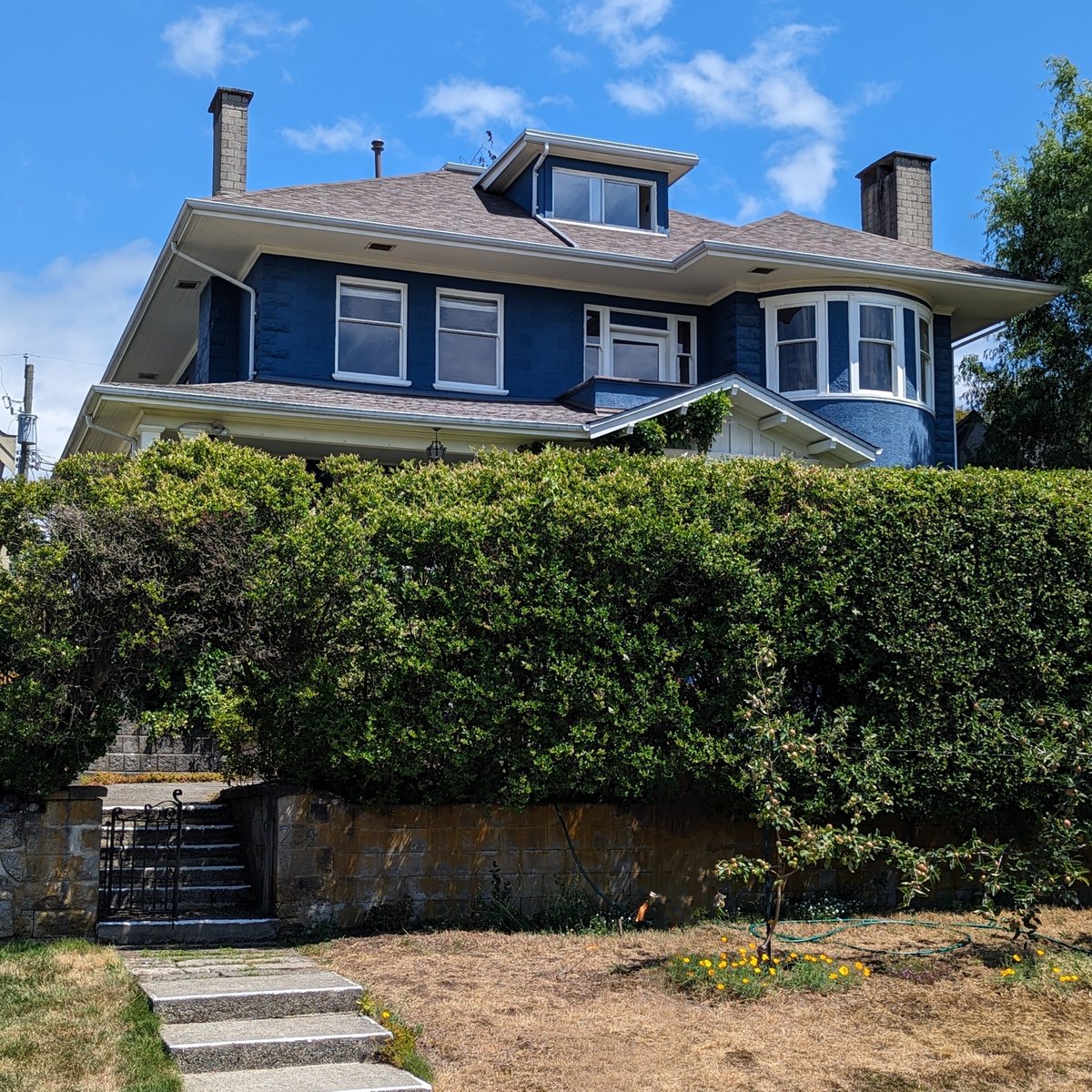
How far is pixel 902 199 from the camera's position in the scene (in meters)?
23.8

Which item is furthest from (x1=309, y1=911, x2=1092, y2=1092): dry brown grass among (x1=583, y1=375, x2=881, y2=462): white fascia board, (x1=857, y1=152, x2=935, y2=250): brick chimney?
(x1=857, y1=152, x2=935, y2=250): brick chimney

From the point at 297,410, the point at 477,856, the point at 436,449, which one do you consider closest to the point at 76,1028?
the point at 477,856

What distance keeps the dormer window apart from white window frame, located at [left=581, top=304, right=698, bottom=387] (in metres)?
2.02

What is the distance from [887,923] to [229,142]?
15989 mm

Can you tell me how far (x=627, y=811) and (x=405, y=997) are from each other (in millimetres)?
3230

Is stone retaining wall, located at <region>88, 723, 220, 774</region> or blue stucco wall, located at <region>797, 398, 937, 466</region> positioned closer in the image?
stone retaining wall, located at <region>88, 723, 220, 774</region>

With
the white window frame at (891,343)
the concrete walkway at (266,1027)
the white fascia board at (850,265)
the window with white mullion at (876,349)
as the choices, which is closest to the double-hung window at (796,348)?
the white window frame at (891,343)

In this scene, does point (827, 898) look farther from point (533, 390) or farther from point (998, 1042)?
point (533, 390)

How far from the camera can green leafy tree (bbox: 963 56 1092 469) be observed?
72.6 feet

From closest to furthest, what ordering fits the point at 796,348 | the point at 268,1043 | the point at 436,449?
the point at 268,1043, the point at 436,449, the point at 796,348

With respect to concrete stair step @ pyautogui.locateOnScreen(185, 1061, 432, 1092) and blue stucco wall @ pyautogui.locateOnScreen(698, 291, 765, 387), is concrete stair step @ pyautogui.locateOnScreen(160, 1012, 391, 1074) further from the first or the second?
blue stucco wall @ pyautogui.locateOnScreen(698, 291, 765, 387)

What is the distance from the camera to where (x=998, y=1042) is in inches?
284

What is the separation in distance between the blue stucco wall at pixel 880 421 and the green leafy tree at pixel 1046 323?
3444mm

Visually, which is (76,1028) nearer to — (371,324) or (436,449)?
(436,449)
